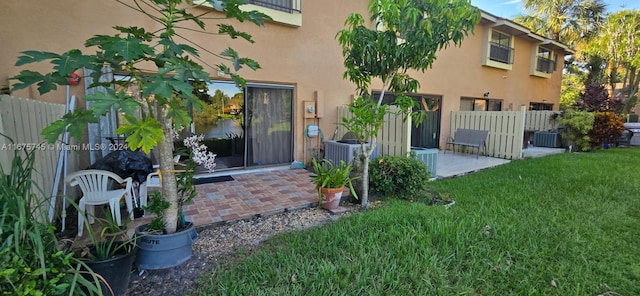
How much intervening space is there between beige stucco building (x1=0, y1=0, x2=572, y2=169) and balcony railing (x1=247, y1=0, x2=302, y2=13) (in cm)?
2

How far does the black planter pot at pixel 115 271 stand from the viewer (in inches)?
75.7

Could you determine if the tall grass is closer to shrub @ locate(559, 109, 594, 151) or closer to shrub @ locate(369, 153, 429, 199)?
shrub @ locate(369, 153, 429, 199)

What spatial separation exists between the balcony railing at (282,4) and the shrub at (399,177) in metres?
4.00

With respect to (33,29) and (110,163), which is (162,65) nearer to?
(110,163)

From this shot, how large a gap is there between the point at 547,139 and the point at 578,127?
3.66ft

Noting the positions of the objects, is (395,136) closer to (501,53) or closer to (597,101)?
(501,53)

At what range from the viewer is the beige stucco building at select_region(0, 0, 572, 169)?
4.25m

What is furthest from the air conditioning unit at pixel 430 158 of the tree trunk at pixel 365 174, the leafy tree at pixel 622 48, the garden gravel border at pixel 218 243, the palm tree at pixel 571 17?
the palm tree at pixel 571 17

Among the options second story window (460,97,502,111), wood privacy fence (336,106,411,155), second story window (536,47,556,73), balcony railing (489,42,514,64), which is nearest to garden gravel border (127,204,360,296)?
wood privacy fence (336,106,411,155)

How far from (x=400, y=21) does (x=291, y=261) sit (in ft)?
→ 10.4

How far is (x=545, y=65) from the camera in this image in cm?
1300

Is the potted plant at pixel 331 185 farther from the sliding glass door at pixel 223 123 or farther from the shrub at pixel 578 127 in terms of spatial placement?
the shrub at pixel 578 127

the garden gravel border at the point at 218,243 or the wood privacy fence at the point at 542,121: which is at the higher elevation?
the wood privacy fence at the point at 542,121

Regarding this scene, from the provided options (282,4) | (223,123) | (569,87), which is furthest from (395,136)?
(569,87)
